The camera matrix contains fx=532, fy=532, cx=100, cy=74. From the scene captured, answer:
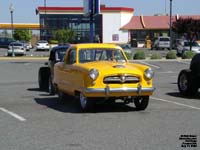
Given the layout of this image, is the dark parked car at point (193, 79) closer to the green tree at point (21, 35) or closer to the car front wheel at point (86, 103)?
the car front wheel at point (86, 103)

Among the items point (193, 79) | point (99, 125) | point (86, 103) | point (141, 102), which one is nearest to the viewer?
point (99, 125)

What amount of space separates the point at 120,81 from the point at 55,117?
1.76 metres

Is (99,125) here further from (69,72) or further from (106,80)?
(69,72)

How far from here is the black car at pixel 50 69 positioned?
17.0 m

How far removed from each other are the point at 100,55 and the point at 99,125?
3.59m

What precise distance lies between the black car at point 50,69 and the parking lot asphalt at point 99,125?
4.99 feet

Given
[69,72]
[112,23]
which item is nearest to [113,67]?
[69,72]

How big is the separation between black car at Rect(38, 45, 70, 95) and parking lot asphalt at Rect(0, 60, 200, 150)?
1520 millimetres

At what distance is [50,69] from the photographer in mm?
17438

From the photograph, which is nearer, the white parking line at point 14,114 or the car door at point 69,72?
the white parking line at point 14,114

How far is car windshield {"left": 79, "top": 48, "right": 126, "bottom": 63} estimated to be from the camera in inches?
539

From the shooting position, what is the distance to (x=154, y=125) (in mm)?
10586

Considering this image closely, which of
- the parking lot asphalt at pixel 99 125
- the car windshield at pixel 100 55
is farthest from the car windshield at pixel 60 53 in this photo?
the car windshield at pixel 100 55

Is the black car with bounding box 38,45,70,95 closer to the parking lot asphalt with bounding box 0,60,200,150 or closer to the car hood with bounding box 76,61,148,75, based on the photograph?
the parking lot asphalt with bounding box 0,60,200,150
